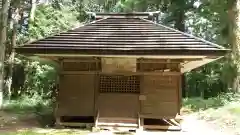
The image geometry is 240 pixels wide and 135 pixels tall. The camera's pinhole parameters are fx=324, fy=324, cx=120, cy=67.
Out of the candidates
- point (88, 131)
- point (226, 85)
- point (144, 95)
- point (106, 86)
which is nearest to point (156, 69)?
point (144, 95)

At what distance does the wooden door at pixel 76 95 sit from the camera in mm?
10641

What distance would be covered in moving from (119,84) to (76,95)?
1.47 m

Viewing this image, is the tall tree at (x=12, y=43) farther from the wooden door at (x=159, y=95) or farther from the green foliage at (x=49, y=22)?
the wooden door at (x=159, y=95)

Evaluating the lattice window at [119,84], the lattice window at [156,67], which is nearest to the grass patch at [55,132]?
the lattice window at [119,84]

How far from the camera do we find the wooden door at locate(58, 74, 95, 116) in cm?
1064

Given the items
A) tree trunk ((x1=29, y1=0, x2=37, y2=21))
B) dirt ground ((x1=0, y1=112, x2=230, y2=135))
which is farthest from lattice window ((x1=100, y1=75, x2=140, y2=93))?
tree trunk ((x1=29, y1=0, x2=37, y2=21))

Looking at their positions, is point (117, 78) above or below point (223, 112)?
above

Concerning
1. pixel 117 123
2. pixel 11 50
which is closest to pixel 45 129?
pixel 117 123

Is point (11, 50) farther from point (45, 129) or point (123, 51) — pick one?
point (123, 51)

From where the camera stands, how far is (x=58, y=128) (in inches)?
407

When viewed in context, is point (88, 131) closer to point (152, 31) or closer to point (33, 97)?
point (152, 31)

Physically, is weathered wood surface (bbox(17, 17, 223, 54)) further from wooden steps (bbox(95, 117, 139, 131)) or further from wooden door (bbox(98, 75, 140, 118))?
wooden steps (bbox(95, 117, 139, 131))

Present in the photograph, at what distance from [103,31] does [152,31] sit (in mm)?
1716

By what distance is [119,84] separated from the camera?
1080cm
